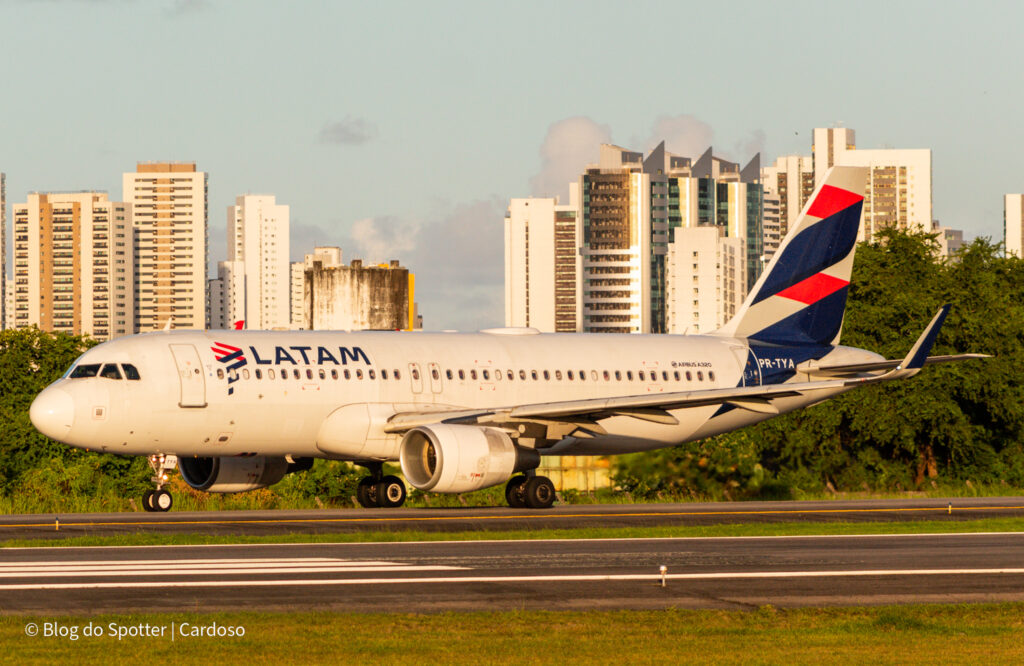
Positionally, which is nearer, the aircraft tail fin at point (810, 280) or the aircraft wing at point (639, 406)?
the aircraft wing at point (639, 406)

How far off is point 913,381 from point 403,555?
31617mm

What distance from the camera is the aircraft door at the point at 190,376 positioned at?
34.0 m

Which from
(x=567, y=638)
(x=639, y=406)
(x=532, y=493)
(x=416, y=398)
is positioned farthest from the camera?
(x=416, y=398)

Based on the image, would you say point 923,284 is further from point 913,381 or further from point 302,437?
point 302,437

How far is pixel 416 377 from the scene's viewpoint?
3716cm

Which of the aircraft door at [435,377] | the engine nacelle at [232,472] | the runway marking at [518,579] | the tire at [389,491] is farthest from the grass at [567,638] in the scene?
A: the tire at [389,491]

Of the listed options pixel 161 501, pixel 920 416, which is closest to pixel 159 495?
pixel 161 501

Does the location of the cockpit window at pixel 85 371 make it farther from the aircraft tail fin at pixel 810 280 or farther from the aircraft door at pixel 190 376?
the aircraft tail fin at pixel 810 280

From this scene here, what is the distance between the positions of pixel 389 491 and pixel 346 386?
12.0 feet

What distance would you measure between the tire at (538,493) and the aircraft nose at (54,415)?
34.2 feet

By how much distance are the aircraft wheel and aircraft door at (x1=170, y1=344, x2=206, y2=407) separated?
8.13 feet

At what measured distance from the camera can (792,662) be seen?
47.9ft

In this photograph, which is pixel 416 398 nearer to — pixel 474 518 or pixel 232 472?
pixel 232 472

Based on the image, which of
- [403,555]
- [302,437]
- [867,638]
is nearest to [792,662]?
[867,638]
